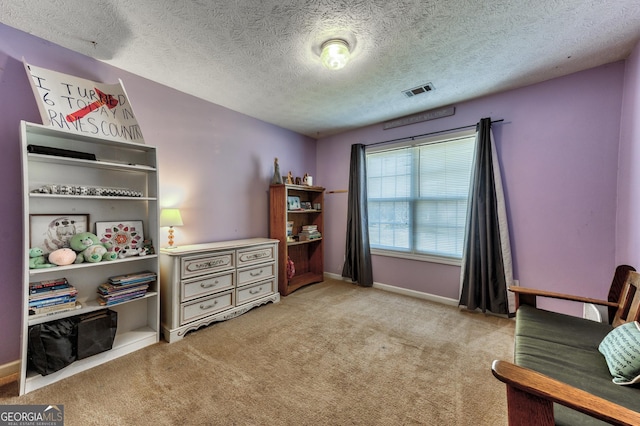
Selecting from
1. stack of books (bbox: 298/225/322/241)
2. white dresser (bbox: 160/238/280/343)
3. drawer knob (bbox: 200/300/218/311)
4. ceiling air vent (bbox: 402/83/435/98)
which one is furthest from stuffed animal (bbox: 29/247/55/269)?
ceiling air vent (bbox: 402/83/435/98)

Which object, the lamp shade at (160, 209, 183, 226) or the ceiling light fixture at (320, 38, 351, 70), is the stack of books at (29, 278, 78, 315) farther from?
the ceiling light fixture at (320, 38, 351, 70)

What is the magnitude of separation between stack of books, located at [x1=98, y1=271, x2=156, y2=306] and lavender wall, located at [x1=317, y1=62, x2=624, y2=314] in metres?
3.65

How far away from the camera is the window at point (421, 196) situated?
3.03 metres

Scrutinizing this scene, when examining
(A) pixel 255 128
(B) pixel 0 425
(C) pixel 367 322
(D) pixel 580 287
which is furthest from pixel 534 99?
(B) pixel 0 425

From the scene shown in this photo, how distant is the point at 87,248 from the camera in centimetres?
188

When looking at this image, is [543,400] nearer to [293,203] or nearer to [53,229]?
[53,229]

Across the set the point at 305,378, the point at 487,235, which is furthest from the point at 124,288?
the point at 487,235

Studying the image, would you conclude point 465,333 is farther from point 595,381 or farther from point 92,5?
point 92,5

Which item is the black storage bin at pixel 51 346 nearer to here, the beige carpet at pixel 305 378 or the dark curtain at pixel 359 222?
the beige carpet at pixel 305 378

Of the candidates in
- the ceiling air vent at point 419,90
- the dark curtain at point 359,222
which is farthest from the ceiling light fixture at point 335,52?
the dark curtain at point 359,222

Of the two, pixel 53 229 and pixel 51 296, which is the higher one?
pixel 53 229

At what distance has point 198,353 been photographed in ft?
6.65

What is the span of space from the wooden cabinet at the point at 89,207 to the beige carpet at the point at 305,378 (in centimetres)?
23

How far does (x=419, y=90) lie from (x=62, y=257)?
3420 millimetres
